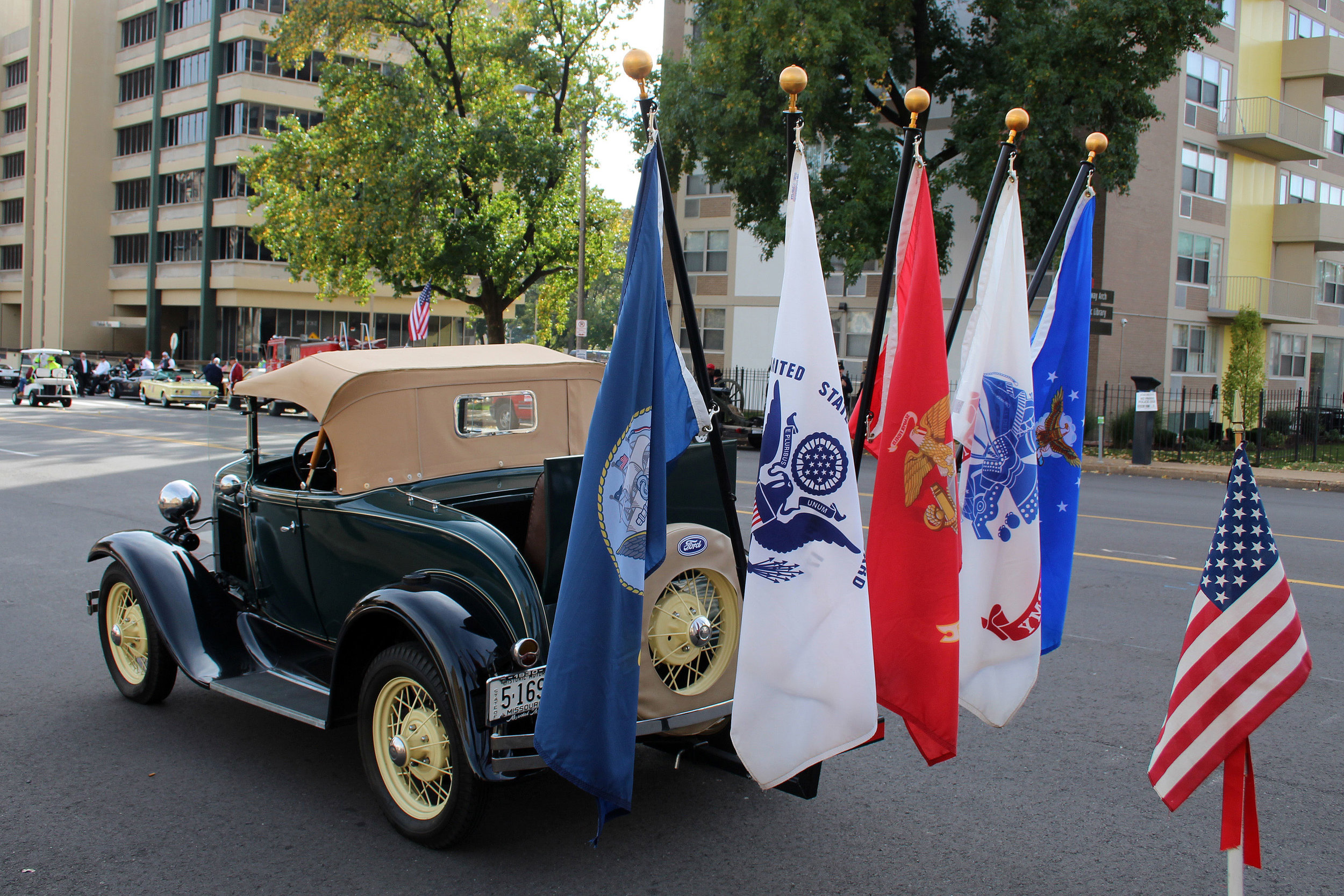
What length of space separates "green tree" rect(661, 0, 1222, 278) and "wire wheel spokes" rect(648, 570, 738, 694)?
17.7m

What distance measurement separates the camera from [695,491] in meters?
4.41

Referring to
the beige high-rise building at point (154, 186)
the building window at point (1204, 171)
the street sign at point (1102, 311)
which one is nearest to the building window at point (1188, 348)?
the building window at point (1204, 171)

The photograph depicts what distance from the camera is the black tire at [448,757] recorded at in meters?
3.67

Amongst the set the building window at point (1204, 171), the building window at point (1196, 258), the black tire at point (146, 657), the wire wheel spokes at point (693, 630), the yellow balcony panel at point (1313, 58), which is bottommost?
the black tire at point (146, 657)

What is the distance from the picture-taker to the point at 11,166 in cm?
6400

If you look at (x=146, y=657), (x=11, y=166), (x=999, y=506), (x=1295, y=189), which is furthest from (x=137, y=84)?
(x=999, y=506)

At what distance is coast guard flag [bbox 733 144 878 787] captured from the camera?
3.43m

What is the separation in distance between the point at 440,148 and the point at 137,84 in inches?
1457

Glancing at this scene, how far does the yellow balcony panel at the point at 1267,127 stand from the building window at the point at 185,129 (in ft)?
147

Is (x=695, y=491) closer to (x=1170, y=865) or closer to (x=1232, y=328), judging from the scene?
(x=1170, y=865)

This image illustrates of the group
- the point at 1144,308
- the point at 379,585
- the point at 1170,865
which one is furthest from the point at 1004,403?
the point at 1144,308

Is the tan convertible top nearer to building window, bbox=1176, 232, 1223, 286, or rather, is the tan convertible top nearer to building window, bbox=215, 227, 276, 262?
building window, bbox=1176, 232, 1223, 286

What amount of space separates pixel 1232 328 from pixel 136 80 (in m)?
54.8

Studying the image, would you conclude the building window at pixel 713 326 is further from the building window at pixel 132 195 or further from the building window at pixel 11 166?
the building window at pixel 11 166
